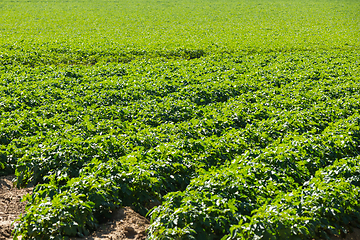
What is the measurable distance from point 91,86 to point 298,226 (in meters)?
10.1

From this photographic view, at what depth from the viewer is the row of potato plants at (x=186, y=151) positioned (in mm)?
5508

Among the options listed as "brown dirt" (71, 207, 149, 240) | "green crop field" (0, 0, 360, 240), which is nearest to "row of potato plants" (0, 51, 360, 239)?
"green crop field" (0, 0, 360, 240)

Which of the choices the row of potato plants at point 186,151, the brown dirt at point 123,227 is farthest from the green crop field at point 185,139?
the brown dirt at point 123,227

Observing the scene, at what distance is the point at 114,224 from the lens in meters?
6.08

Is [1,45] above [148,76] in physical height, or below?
above

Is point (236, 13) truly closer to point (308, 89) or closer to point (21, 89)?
point (308, 89)

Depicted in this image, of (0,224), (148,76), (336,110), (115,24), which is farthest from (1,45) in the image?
(336,110)

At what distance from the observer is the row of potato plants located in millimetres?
5508

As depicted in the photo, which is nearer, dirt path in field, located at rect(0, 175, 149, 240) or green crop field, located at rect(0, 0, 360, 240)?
green crop field, located at rect(0, 0, 360, 240)

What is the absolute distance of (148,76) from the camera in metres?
14.9

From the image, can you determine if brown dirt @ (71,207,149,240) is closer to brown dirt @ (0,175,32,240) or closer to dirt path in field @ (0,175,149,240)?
dirt path in field @ (0,175,149,240)

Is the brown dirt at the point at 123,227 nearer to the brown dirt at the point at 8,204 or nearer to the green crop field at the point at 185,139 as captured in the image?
the green crop field at the point at 185,139

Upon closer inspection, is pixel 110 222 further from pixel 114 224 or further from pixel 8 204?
pixel 8 204

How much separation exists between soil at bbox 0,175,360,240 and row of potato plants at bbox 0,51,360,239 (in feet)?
0.62
